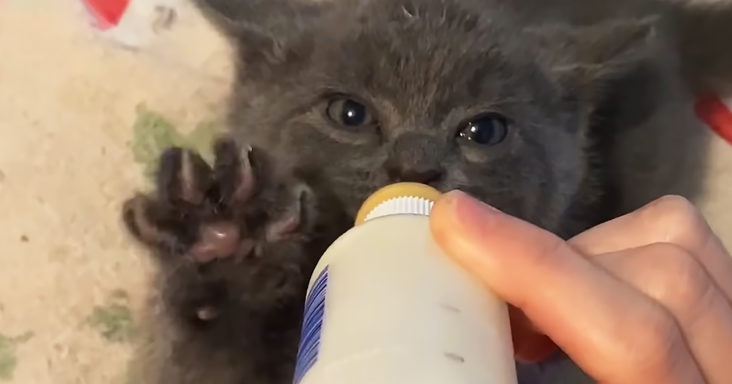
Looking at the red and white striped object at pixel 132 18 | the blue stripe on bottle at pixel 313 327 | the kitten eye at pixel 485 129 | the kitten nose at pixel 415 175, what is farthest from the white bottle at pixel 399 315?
the red and white striped object at pixel 132 18

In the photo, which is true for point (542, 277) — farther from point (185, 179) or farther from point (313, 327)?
point (185, 179)

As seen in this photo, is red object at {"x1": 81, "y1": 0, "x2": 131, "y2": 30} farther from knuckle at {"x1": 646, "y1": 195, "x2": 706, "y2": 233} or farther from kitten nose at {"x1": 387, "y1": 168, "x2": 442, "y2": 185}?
knuckle at {"x1": 646, "y1": 195, "x2": 706, "y2": 233}

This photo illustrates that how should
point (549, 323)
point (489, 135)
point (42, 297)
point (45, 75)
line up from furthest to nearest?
point (45, 75) < point (42, 297) < point (489, 135) < point (549, 323)

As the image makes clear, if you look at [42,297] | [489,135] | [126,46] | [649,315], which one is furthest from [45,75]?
[649,315]

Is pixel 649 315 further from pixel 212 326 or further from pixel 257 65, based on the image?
pixel 257 65

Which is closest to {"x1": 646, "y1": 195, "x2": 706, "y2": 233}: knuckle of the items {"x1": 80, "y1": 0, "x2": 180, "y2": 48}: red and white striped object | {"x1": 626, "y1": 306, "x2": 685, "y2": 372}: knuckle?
{"x1": 626, "y1": 306, "x2": 685, "y2": 372}: knuckle

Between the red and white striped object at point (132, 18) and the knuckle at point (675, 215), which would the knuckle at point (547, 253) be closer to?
the knuckle at point (675, 215)

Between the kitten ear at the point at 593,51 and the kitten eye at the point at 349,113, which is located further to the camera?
the kitten ear at the point at 593,51

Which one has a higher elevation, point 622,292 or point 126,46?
point 622,292
